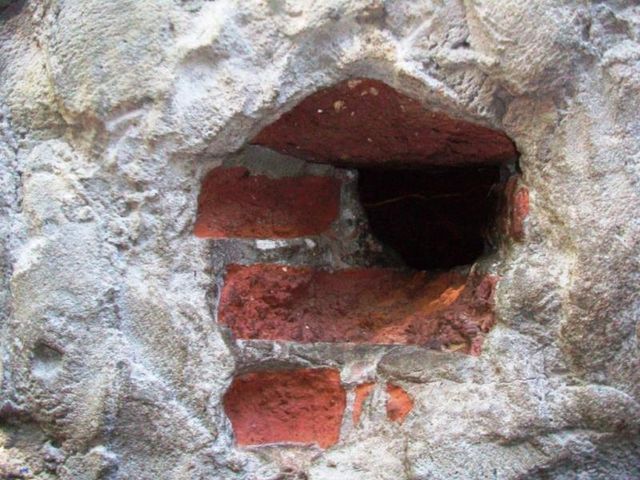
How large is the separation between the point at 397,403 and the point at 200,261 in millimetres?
294

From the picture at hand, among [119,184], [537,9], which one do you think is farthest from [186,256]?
[537,9]

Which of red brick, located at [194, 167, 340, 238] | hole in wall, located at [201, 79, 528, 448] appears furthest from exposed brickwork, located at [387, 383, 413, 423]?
red brick, located at [194, 167, 340, 238]

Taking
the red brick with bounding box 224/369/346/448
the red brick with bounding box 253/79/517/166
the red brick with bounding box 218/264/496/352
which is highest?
the red brick with bounding box 253/79/517/166

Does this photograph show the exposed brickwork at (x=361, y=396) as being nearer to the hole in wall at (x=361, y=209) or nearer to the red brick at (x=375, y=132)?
the hole in wall at (x=361, y=209)

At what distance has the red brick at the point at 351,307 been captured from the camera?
1.12 m

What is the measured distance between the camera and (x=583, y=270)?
104 centimetres

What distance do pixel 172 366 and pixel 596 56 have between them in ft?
2.00

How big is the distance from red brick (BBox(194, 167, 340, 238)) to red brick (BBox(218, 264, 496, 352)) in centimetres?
5

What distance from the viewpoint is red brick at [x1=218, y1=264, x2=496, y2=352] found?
1.12 meters

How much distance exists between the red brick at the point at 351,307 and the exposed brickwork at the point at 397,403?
73 millimetres

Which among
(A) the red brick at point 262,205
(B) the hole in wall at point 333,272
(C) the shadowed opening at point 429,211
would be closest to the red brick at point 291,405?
(B) the hole in wall at point 333,272

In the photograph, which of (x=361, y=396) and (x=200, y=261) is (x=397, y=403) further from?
(x=200, y=261)

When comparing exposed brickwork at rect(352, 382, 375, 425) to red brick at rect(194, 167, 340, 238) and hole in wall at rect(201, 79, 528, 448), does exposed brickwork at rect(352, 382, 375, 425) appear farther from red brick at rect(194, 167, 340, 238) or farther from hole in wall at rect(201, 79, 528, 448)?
red brick at rect(194, 167, 340, 238)

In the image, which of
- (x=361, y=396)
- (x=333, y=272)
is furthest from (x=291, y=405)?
(x=333, y=272)
